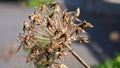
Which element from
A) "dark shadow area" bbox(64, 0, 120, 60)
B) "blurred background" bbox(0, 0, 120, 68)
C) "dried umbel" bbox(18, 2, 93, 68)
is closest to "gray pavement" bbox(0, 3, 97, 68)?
"blurred background" bbox(0, 0, 120, 68)

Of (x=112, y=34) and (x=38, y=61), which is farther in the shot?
(x=112, y=34)

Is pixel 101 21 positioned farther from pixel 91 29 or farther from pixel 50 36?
pixel 50 36

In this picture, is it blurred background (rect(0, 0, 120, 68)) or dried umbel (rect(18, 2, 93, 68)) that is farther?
blurred background (rect(0, 0, 120, 68))

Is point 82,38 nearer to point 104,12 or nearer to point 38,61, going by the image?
point 38,61

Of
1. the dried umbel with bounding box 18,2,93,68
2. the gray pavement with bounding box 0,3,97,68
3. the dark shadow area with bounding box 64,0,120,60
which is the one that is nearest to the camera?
the dried umbel with bounding box 18,2,93,68

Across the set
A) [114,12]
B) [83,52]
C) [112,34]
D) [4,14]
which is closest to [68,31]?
[83,52]

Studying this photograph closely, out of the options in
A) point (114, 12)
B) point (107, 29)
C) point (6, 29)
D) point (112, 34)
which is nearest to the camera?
point (112, 34)

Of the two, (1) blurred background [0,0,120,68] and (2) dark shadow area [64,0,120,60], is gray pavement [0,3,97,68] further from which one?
(2) dark shadow area [64,0,120,60]
